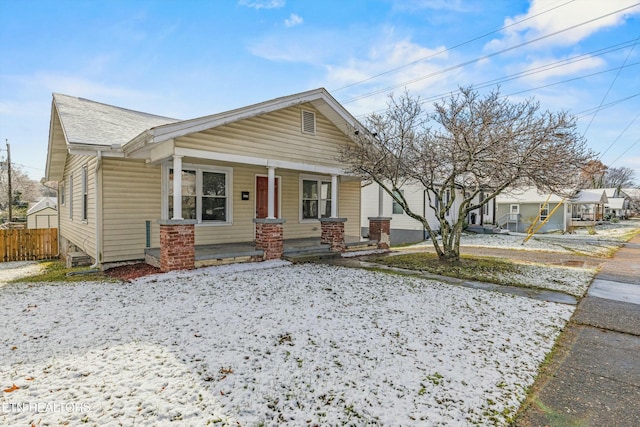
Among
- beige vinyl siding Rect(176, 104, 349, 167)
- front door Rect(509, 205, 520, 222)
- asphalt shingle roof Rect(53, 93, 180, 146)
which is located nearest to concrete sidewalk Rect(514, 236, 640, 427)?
beige vinyl siding Rect(176, 104, 349, 167)

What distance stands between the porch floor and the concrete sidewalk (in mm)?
6171

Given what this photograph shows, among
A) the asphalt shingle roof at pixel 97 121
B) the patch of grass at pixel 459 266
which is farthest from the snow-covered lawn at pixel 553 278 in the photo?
the asphalt shingle roof at pixel 97 121

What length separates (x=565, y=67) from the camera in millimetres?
17203

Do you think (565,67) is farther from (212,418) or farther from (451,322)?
(212,418)

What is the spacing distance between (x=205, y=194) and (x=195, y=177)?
54cm

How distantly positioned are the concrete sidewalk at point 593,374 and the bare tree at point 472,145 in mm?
3102

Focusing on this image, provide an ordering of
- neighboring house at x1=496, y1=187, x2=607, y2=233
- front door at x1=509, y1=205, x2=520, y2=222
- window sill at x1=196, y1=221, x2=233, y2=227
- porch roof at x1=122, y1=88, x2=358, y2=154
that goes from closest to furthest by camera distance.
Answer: porch roof at x1=122, y1=88, x2=358, y2=154
window sill at x1=196, y1=221, x2=233, y2=227
neighboring house at x1=496, y1=187, x2=607, y2=233
front door at x1=509, y1=205, x2=520, y2=222

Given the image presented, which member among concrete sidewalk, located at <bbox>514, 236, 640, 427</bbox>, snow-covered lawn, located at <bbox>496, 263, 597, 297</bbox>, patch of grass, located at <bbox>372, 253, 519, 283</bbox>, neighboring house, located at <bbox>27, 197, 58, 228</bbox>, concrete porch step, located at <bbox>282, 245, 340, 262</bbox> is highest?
neighboring house, located at <bbox>27, 197, 58, 228</bbox>

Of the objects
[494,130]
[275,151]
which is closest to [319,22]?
[275,151]

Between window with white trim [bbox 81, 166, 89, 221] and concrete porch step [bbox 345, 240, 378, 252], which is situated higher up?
window with white trim [bbox 81, 166, 89, 221]

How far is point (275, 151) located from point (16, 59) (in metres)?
10.5

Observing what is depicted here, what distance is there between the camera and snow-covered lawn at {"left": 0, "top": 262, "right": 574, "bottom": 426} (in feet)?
8.29

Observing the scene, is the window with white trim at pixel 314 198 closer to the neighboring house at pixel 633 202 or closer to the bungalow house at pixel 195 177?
the bungalow house at pixel 195 177

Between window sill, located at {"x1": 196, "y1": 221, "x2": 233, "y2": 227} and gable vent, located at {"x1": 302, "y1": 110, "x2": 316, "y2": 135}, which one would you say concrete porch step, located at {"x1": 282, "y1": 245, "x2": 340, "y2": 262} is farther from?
gable vent, located at {"x1": 302, "y1": 110, "x2": 316, "y2": 135}
